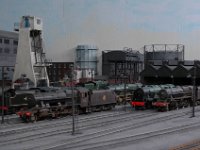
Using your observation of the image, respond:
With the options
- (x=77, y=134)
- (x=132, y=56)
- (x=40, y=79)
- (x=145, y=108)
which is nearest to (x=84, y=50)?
(x=132, y=56)

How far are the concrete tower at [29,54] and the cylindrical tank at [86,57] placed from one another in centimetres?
3967

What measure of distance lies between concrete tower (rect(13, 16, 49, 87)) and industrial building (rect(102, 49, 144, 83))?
1385 inches

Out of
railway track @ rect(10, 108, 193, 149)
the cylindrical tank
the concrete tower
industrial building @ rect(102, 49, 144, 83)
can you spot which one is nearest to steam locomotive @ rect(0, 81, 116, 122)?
railway track @ rect(10, 108, 193, 149)

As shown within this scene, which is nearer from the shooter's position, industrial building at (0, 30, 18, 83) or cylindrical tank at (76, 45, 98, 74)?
industrial building at (0, 30, 18, 83)

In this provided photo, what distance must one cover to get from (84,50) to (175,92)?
67.8 metres

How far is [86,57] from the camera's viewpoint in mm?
117438

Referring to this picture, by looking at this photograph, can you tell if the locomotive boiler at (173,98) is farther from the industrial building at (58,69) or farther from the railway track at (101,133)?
the industrial building at (58,69)

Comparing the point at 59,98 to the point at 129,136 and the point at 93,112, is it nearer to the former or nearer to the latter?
the point at 93,112

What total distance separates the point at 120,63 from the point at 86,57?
441 inches

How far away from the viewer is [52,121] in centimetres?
3831

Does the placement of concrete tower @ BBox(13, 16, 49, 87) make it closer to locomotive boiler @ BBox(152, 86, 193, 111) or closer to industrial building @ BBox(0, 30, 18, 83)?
industrial building @ BBox(0, 30, 18, 83)

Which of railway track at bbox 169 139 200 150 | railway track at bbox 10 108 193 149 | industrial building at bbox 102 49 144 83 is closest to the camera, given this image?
railway track at bbox 169 139 200 150

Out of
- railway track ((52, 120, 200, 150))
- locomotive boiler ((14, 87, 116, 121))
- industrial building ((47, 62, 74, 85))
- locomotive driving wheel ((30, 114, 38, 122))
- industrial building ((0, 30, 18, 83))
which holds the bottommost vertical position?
railway track ((52, 120, 200, 150))

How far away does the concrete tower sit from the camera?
73812mm
